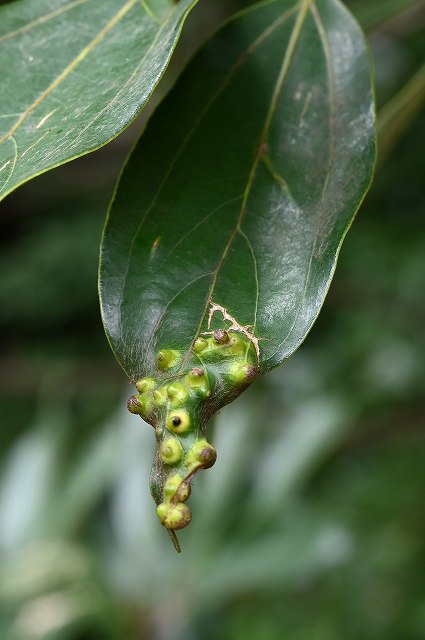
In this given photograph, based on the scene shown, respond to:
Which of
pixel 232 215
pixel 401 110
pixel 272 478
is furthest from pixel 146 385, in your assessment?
pixel 272 478

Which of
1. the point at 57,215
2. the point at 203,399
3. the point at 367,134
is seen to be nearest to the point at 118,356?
the point at 203,399

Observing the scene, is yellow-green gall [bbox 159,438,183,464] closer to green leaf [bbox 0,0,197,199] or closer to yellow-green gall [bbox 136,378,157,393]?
yellow-green gall [bbox 136,378,157,393]

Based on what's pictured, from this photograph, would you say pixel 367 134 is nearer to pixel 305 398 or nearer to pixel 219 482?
pixel 219 482

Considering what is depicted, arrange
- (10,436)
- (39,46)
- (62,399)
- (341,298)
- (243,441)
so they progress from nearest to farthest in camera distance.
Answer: (39,46)
(243,441)
(341,298)
(62,399)
(10,436)

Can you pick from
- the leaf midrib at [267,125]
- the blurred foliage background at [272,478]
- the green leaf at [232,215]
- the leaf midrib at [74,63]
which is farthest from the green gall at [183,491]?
the blurred foliage background at [272,478]

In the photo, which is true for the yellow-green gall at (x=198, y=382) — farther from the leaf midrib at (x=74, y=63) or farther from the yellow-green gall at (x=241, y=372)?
the leaf midrib at (x=74, y=63)
